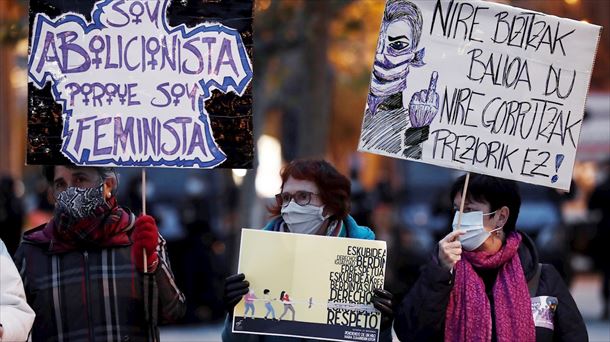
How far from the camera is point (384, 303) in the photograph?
18.8 ft

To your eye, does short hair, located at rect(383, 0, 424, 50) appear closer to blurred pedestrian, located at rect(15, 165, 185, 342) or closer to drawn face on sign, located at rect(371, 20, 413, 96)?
drawn face on sign, located at rect(371, 20, 413, 96)

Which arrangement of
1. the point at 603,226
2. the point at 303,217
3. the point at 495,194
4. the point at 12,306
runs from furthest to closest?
the point at 603,226
the point at 303,217
the point at 495,194
the point at 12,306

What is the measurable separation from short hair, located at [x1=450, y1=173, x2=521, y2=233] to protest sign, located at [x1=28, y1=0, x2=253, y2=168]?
0.94 metres

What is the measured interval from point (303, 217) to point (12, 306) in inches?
54.4

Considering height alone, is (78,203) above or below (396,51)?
below


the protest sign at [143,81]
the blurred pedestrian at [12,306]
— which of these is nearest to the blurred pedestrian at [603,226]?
the protest sign at [143,81]

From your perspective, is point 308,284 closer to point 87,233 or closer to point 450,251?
point 450,251

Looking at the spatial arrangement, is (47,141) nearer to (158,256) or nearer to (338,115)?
(158,256)

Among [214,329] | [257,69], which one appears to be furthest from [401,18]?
[257,69]

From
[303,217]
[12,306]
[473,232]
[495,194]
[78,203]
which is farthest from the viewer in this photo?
[303,217]

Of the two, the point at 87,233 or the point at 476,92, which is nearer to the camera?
the point at 87,233

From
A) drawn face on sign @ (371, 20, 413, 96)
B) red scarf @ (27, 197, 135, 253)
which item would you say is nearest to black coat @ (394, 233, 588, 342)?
drawn face on sign @ (371, 20, 413, 96)

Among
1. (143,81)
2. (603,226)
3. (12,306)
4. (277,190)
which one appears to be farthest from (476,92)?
(277,190)

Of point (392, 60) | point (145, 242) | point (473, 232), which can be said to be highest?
point (392, 60)
